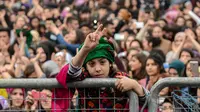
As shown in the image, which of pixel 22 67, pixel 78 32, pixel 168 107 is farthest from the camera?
pixel 78 32

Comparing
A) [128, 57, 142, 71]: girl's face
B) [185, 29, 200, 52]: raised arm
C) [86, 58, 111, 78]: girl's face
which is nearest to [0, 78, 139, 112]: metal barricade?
[86, 58, 111, 78]: girl's face

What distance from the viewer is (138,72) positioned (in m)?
11.6

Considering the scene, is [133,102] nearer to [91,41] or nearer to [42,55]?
[91,41]

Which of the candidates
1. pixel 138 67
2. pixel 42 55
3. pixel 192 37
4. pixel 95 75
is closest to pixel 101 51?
pixel 95 75

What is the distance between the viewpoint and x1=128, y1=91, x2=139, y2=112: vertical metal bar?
6.33 m

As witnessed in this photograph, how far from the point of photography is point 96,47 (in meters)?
6.62

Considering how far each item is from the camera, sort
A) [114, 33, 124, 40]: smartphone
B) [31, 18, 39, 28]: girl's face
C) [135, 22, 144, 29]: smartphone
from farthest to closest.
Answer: [31, 18, 39, 28]: girl's face → [135, 22, 144, 29]: smartphone → [114, 33, 124, 40]: smartphone

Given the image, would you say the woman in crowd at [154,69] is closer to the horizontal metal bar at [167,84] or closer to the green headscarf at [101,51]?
the green headscarf at [101,51]

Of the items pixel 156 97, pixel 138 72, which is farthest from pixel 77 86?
pixel 138 72

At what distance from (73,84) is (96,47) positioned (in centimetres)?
40

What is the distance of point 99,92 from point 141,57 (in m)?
5.47

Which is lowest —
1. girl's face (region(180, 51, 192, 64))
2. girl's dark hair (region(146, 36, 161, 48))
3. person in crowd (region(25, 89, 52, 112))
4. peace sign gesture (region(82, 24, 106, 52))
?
person in crowd (region(25, 89, 52, 112))

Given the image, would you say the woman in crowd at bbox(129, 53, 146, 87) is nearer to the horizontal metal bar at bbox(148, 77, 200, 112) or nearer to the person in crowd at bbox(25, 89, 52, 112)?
the person in crowd at bbox(25, 89, 52, 112)

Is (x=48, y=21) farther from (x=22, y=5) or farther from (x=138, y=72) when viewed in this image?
(x=138, y=72)
